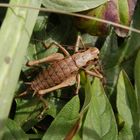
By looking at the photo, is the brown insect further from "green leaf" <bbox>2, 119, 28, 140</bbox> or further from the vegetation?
"green leaf" <bbox>2, 119, 28, 140</bbox>

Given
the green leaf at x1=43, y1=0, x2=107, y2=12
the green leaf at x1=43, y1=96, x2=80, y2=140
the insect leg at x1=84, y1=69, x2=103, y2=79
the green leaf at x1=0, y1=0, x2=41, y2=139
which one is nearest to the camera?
the green leaf at x1=0, y1=0, x2=41, y2=139

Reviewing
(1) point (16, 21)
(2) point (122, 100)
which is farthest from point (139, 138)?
(1) point (16, 21)

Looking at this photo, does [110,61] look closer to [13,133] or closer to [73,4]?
[73,4]

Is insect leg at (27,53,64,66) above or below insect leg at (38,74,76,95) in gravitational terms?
above

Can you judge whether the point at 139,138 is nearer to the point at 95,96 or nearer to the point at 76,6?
the point at 95,96

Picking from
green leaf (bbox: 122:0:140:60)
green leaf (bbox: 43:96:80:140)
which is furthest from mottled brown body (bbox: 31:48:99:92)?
green leaf (bbox: 43:96:80:140)

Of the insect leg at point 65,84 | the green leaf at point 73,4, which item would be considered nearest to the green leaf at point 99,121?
the insect leg at point 65,84

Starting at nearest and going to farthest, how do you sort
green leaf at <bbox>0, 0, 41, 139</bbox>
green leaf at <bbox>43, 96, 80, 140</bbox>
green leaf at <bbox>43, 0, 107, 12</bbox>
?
green leaf at <bbox>0, 0, 41, 139</bbox>, green leaf at <bbox>43, 96, 80, 140</bbox>, green leaf at <bbox>43, 0, 107, 12</bbox>
